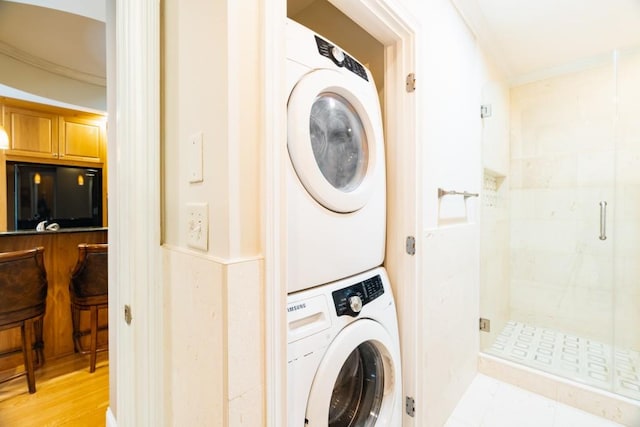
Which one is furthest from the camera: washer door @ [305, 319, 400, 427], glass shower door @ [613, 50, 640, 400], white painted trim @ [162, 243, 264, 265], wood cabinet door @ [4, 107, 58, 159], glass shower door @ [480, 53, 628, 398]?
wood cabinet door @ [4, 107, 58, 159]

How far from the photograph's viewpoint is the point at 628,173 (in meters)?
2.20

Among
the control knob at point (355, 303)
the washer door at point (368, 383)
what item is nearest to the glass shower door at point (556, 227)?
the washer door at point (368, 383)

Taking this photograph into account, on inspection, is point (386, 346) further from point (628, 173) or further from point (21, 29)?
point (21, 29)

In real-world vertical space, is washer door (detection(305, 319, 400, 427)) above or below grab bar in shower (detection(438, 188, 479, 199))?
below

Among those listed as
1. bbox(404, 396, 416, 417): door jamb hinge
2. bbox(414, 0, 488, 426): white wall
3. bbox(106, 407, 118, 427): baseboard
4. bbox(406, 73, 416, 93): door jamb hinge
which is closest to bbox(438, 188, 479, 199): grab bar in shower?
bbox(414, 0, 488, 426): white wall

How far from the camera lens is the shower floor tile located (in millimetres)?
1772

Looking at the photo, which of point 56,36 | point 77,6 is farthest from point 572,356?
point 56,36

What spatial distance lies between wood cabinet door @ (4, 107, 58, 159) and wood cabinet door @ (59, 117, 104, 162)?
73mm

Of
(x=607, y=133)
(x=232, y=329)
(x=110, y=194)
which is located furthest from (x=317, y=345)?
(x=607, y=133)

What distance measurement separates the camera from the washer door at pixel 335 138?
33.4 inches

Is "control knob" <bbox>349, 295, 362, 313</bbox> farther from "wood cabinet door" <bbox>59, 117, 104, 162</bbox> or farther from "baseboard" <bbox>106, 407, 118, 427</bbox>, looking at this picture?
"wood cabinet door" <bbox>59, 117, 104, 162</bbox>

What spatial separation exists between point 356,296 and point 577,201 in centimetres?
255

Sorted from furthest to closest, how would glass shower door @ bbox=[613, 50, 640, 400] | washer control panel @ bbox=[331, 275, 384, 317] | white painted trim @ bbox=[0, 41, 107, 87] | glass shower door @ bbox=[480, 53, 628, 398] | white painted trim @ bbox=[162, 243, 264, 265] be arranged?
1. white painted trim @ bbox=[0, 41, 107, 87]
2. glass shower door @ bbox=[480, 53, 628, 398]
3. glass shower door @ bbox=[613, 50, 640, 400]
4. washer control panel @ bbox=[331, 275, 384, 317]
5. white painted trim @ bbox=[162, 243, 264, 265]

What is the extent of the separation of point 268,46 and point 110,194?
103cm
